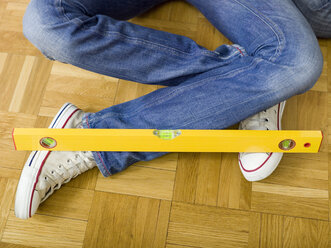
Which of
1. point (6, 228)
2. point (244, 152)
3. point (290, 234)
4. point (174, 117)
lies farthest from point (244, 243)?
point (6, 228)

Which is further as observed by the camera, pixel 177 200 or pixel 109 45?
pixel 177 200

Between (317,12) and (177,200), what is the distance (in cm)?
62

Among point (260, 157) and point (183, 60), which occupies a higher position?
point (183, 60)

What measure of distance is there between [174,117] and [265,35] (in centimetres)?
29

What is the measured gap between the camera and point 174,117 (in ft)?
2.88

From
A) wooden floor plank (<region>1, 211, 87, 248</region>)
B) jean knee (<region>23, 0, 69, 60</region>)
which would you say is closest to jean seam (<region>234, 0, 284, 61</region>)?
jean knee (<region>23, 0, 69, 60</region>)

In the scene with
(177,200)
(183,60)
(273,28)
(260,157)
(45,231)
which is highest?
(273,28)

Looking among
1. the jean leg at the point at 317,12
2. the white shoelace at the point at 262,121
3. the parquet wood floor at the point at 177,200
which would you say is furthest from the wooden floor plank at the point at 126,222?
the jean leg at the point at 317,12

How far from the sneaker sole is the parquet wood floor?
65 mm

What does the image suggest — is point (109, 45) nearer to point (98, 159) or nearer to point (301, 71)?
point (98, 159)

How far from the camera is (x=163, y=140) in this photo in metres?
0.85

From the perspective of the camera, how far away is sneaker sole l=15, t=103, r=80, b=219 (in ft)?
2.88

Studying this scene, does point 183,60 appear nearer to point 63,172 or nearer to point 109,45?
point 109,45

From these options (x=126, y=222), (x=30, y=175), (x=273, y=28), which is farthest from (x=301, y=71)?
(x=30, y=175)
